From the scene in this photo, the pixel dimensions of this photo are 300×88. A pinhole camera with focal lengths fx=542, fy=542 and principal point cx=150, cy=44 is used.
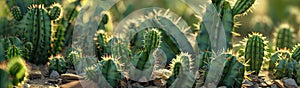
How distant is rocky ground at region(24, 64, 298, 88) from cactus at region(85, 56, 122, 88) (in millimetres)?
81

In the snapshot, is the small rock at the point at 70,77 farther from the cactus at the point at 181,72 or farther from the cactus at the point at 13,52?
the cactus at the point at 181,72

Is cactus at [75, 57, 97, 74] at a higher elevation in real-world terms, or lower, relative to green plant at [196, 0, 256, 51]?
lower

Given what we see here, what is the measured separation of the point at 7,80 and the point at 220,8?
236 cm

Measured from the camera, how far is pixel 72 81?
4.69 metres

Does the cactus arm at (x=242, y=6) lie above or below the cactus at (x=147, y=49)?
above

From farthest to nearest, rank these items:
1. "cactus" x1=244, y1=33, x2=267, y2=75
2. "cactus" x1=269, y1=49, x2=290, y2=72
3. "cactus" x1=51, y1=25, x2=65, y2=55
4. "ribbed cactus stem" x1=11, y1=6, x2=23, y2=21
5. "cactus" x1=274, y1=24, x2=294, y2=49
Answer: "cactus" x1=274, y1=24, x2=294, y2=49 → "cactus" x1=51, y1=25, x2=65, y2=55 → "ribbed cactus stem" x1=11, y1=6, x2=23, y2=21 → "cactus" x1=269, y1=49, x2=290, y2=72 → "cactus" x1=244, y1=33, x2=267, y2=75

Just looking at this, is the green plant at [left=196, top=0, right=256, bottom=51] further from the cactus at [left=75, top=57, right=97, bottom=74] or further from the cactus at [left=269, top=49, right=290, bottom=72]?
the cactus at [left=75, top=57, right=97, bottom=74]

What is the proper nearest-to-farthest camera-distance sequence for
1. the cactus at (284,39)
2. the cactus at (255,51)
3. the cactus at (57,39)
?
the cactus at (255,51)
the cactus at (57,39)
the cactus at (284,39)

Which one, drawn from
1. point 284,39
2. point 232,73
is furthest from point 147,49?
point 284,39

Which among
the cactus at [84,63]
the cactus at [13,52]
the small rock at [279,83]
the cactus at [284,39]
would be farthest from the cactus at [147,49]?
the cactus at [284,39]

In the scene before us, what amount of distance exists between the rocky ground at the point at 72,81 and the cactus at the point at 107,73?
0.08 meters

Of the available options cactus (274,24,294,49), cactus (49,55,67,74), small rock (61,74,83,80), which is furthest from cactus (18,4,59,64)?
cactus (274,24,294,49)

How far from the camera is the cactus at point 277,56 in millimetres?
→ 5363

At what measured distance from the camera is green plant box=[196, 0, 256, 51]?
517 cm
